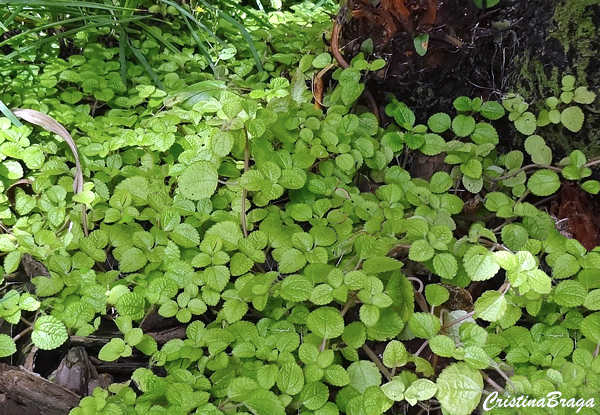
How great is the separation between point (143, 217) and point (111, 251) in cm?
14

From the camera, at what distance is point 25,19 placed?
222 centimetres

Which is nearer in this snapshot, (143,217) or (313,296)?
(313,296)

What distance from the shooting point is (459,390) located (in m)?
1.08

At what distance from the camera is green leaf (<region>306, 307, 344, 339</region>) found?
119 centimetres

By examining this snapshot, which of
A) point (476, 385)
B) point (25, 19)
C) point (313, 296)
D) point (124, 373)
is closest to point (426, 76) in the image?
point (313, 296)

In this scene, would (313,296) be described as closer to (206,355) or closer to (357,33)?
(206,355)

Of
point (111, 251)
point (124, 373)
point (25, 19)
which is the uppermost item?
point (25, 19)

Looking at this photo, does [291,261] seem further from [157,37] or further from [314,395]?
[157,37]

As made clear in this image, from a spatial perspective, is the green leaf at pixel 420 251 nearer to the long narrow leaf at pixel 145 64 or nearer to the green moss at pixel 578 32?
the green moss at pixel 578 32

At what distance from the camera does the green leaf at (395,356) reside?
45.2 inches

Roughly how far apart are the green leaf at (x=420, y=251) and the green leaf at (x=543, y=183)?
487 millimetres

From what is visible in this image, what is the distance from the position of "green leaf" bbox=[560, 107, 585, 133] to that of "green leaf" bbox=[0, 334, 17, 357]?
167 cm

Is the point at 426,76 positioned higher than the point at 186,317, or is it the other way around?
the point at 426,76

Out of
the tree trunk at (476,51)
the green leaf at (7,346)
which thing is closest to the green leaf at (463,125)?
the tree trunk at (476,51)
